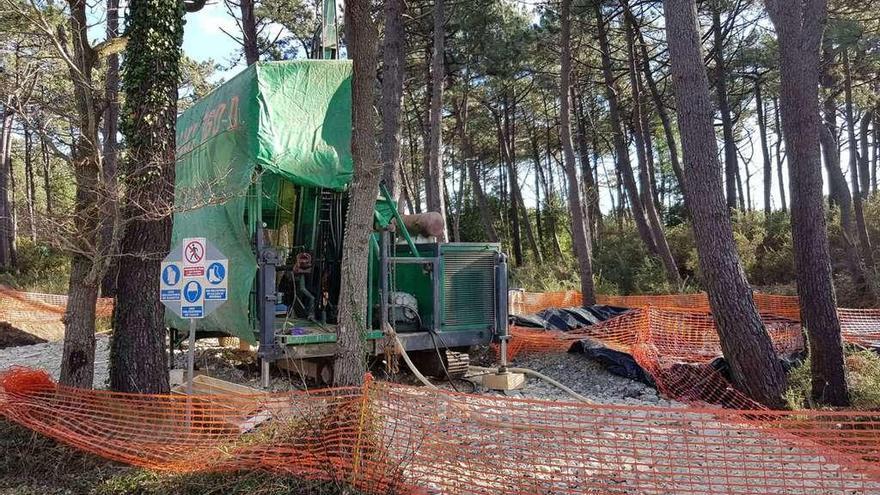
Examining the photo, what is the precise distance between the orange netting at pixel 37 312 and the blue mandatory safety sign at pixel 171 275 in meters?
11.5

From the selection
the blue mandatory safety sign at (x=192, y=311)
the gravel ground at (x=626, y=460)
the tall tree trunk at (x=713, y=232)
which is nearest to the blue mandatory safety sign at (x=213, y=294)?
the blue mandatory safety sign at (x=192, y=311)

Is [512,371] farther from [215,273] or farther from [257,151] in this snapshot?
[215,273]

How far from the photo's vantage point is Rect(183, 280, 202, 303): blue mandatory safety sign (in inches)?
241

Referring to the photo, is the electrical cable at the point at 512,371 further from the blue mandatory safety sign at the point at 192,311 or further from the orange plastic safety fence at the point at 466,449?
the blue mandatory safety sign at the point at 192,311

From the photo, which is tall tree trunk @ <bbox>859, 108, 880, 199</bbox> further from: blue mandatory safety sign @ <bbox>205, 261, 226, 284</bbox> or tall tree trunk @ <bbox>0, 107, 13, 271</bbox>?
tall tree trunk @ <bbox>0, 107, 13, 271</bbox>

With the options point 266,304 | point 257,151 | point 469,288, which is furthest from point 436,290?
point 257,151

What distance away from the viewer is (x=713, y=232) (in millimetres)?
7941

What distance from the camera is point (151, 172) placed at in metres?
7.11

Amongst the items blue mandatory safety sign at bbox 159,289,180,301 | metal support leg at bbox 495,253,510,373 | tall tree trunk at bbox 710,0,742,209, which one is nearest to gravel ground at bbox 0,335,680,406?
metal support leg at bbox 495,253,510,373

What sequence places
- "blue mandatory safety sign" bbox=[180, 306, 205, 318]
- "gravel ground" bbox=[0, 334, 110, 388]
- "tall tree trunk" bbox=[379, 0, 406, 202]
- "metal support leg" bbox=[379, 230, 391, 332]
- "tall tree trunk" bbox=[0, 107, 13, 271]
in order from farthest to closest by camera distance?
1. "tall tree trunk" bbox=[0, 107, 13, 271]
2. "tall tree trunk" bbox=[379, 0, 406, 202]
3. "gravel ground" bbox=[0, 334, 110, 388]
4. "metal support leg" bbox=[379, 230, 391, 332]
5. "blue mandatory safety sign" bbox=[180, 306, 205, 318]

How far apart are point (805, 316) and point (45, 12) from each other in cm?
903

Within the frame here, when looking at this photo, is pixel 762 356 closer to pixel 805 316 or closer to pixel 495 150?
pixel 805 316

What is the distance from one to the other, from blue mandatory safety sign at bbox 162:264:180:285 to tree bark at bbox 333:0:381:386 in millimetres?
1775

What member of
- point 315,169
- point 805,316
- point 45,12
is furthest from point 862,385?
point 45,12
